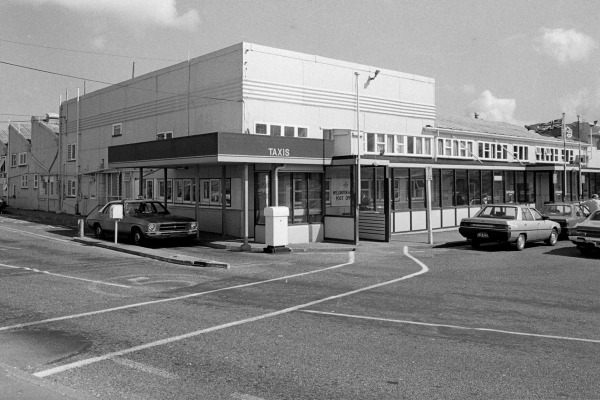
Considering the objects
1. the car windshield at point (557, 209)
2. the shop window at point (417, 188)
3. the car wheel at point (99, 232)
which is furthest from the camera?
the shop window at point (417, 188)

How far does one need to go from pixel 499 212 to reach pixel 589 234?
127 inches

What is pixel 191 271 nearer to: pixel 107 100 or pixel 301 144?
pixel 301 144

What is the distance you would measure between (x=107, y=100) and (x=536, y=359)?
93.4 ft

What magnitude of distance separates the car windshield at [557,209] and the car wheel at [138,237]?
1643 cm

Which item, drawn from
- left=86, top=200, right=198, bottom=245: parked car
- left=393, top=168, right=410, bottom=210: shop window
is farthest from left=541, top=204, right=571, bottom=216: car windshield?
left=86, top=200, right=198, bottom=245: parked car

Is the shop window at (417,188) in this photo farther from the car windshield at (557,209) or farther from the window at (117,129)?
the window at (117,129)

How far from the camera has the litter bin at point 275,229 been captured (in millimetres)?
18000

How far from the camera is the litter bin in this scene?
18000 millimetres

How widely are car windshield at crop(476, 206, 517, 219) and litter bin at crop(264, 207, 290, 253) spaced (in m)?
7.24

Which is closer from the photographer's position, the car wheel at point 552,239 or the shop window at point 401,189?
the car wheel at point 552,239

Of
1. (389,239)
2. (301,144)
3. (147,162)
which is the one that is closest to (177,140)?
(147,162)

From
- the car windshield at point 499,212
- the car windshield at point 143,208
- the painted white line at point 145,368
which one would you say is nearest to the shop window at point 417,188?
the car windshield at point 499,212

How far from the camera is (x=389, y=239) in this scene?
2147 cm

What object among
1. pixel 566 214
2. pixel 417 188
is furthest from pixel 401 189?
pixel 566 214
